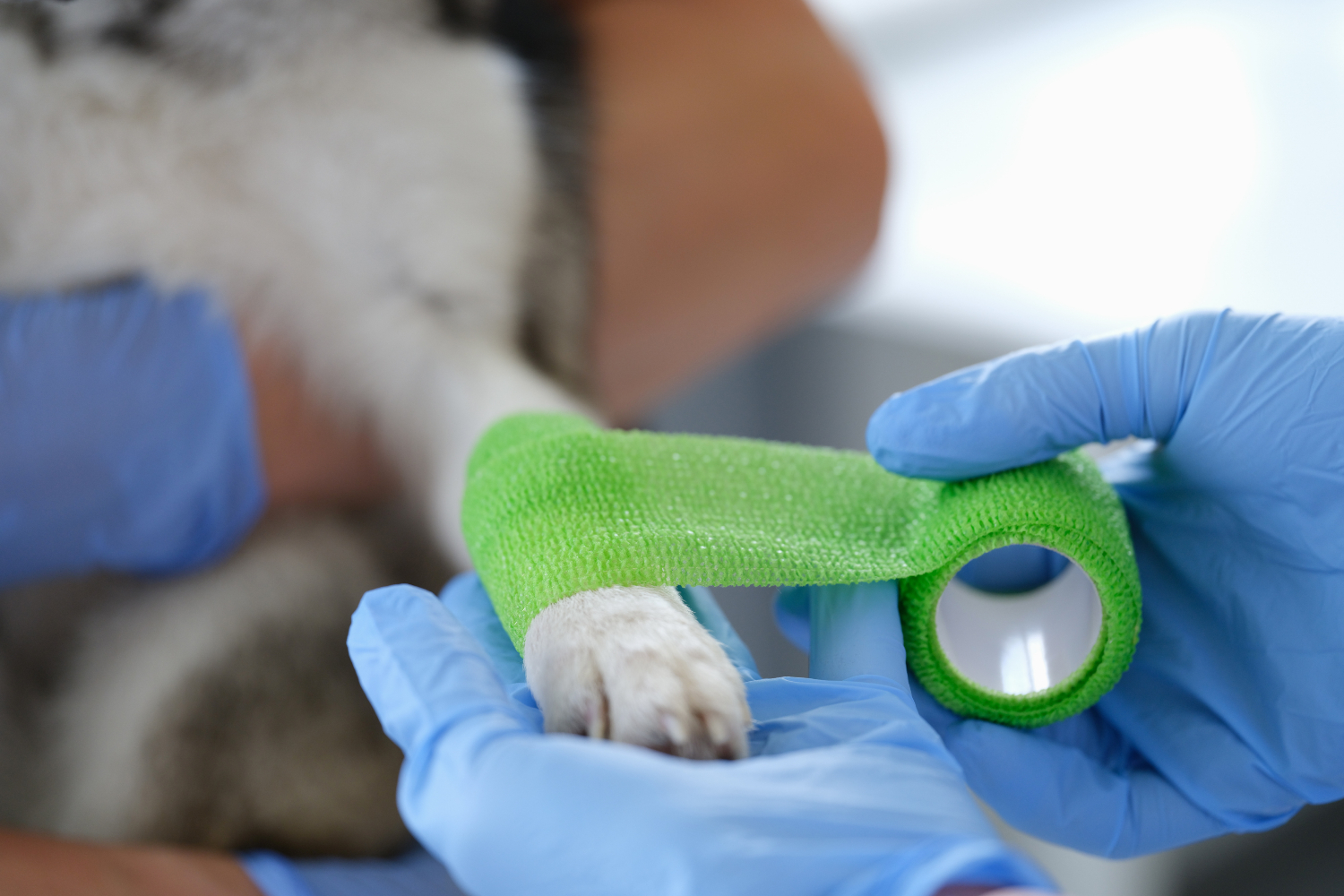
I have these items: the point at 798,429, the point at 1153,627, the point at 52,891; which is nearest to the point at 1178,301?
the point at 798,429

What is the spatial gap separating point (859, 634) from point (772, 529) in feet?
0.27

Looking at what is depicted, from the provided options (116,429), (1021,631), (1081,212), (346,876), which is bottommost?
(346,876)

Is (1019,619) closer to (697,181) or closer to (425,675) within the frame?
→ (425,675)

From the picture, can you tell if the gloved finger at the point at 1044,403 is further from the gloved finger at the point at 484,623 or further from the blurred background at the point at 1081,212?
the blurred background at the point at 1081,212

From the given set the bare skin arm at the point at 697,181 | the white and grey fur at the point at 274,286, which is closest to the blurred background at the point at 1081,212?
the bare skin arm at the point at 697,181

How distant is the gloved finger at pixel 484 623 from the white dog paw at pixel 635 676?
0.28 ft

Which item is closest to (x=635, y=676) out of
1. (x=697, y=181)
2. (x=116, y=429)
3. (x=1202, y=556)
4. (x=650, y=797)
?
(x=650, y=797)

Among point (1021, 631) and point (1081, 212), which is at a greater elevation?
point (1081, 212)

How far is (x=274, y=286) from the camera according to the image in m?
0.99

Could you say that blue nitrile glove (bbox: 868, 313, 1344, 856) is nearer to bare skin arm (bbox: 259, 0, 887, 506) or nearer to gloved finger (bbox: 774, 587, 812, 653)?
gloved finger (bbox: 774, 587, 812, 653)

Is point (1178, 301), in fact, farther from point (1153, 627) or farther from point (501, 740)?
point (501, 740)

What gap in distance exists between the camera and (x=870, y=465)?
651 millimetres

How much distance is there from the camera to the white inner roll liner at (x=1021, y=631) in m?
0.59

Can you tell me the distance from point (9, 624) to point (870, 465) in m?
0.91
